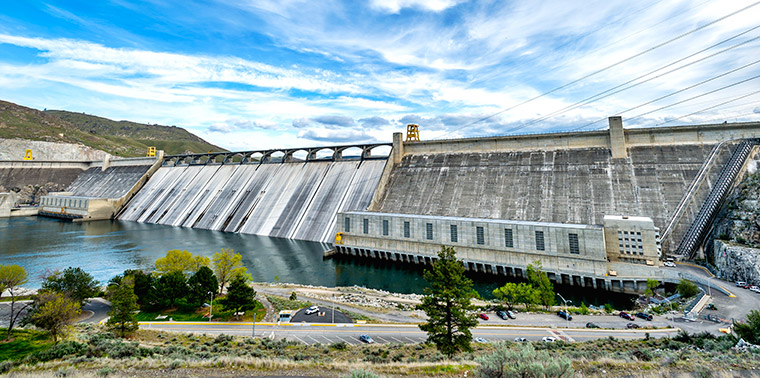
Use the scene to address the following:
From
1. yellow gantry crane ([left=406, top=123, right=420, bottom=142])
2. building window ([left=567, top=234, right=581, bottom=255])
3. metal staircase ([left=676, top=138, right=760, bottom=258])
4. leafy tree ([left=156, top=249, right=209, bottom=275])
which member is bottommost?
leafy tree ([left=156, top=249, right=209, bottom=275])

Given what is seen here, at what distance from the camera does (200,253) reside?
1602 inches

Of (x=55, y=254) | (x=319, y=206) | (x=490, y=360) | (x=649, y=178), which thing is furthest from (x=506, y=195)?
(x=55, y=254)

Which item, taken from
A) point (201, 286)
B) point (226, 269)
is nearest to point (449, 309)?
point (201, 286)

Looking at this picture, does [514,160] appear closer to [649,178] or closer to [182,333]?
[649,178]

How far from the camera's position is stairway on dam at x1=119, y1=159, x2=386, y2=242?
51219mm

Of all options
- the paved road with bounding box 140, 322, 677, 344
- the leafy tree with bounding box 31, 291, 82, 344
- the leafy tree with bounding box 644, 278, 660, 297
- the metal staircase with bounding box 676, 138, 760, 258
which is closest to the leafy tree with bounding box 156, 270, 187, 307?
the paved road with bounding box 140, 322, 677, 344

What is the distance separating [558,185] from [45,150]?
139 meters

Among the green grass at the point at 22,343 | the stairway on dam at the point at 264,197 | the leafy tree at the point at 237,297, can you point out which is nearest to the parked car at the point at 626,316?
the leafy tree at the point at 237,297

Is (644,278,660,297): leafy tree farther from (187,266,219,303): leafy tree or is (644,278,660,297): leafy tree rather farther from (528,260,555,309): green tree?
(187,266,219,303): leafy tree

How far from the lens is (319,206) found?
172 ft

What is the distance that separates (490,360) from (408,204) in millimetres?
36390

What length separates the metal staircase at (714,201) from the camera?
30.1m

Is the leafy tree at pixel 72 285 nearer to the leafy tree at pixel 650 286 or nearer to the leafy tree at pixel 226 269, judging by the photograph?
the leafy tree at pixel 226 269

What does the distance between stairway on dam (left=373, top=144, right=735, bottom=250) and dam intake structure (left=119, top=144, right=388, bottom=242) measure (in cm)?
731
